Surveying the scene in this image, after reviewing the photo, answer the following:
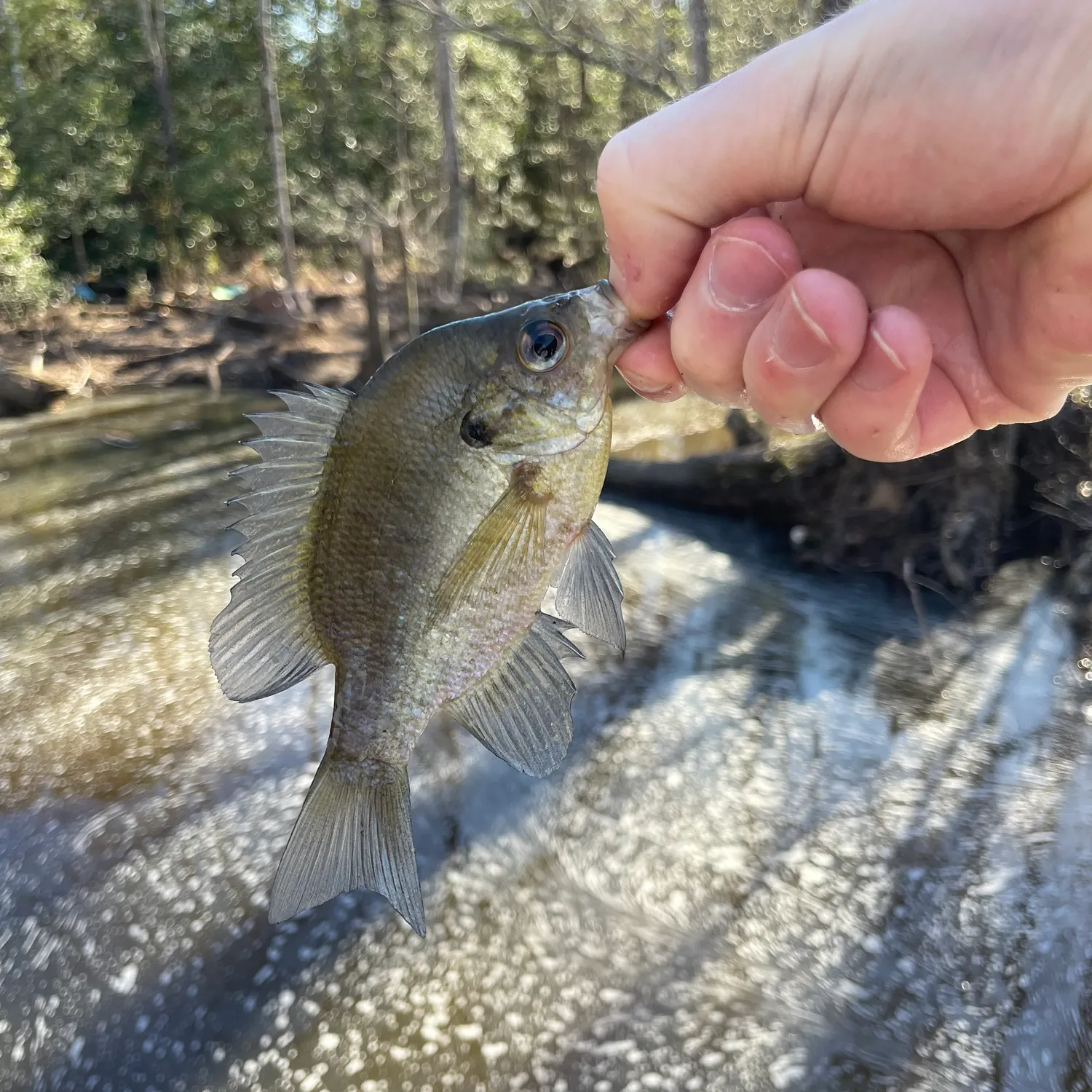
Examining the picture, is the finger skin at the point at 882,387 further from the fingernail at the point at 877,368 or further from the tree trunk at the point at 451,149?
the tree trunk at the point at 451,149

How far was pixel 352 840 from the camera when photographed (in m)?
1.71

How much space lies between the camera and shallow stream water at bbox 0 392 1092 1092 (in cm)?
344

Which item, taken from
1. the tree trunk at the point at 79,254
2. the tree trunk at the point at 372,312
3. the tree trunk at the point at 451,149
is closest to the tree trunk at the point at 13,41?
the tree trunk at the point at 79,254

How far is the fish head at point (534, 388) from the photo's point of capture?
1.65m

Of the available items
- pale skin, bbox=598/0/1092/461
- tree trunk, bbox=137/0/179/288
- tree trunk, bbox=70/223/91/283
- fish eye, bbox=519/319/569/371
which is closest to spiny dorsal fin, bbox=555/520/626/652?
fish eye, bbox=519/319/569/371

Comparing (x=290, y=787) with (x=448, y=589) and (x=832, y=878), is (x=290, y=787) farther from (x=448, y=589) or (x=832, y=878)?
Result: (x=448, y=589)

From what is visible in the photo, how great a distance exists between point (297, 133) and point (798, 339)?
2414 centimetres

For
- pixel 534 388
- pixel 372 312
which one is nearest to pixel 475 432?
pixel 534 388

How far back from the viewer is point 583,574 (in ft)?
5.73

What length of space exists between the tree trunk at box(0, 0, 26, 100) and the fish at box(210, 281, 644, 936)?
23.2 meters

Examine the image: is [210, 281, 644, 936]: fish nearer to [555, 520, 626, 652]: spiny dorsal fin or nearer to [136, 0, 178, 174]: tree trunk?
[555, 520, 626, 652]: spiny dorsal fin

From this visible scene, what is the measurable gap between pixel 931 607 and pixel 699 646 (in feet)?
6.84

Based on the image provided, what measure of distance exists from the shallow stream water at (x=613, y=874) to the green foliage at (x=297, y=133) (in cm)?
1327

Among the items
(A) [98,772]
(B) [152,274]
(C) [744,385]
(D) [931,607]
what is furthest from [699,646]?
(B) [152,274]
